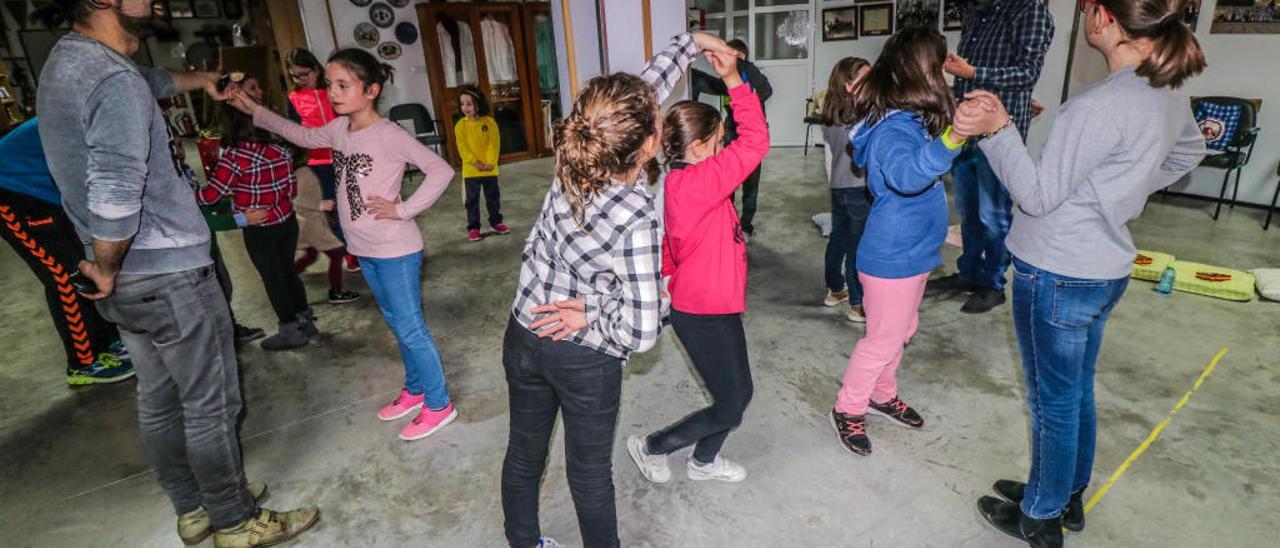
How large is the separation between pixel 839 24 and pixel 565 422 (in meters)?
8.52

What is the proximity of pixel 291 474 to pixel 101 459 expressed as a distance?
91 centimetres

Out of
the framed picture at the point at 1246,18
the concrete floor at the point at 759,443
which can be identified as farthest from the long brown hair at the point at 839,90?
the framed picture at the point at 1246,18

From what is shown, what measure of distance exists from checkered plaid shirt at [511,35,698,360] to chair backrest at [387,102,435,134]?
7.95 meters

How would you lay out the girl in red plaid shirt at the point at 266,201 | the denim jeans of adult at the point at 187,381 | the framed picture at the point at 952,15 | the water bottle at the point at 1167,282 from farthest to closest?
the framed picture at the point at 952,15, the water bottle at the point at 1167,282, the girl in red plaid shirt at the point at 266,201, the denim jeans of adult at the point at 187,381

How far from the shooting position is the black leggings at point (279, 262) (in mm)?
3445

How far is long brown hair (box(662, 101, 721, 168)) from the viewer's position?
1909 mm

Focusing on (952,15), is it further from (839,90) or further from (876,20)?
(839,90)

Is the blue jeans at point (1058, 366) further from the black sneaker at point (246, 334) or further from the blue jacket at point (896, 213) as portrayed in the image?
the black sneaker at point (246, 334)

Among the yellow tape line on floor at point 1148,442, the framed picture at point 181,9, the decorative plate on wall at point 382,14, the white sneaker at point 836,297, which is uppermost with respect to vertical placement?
the framed picture at point 181,9

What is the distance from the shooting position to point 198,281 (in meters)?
1.87

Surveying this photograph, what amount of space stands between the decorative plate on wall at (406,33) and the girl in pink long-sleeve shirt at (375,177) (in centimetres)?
691

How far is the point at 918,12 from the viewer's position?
809cm

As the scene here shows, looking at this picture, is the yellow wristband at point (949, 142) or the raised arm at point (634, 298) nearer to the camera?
the raised arm at point (634, 298)

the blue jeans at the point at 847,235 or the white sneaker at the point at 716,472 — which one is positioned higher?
the blue jeans at the point at 847,235
